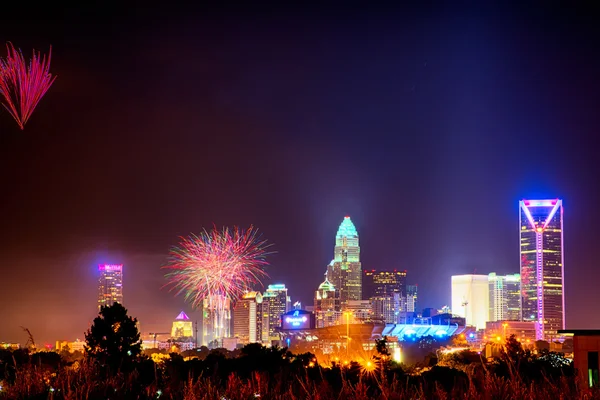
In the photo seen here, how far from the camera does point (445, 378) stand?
45312 millimetres

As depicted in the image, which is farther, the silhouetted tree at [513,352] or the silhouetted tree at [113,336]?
the silhouetted tree at [113,336]

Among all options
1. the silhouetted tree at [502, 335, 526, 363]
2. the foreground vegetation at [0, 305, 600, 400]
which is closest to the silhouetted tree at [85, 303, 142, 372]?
the foreground vegetation at [0, 305, 600, 400]

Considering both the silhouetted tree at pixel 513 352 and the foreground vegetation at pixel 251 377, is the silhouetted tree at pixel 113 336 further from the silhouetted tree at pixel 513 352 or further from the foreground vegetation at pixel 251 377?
the silhouetted tree at pixel 513 352

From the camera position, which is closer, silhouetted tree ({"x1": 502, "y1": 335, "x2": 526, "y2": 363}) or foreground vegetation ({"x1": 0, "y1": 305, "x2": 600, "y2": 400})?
foreground vegetation ({"x1": 0, "y1": 305, "x2": 600, "y2": 400})

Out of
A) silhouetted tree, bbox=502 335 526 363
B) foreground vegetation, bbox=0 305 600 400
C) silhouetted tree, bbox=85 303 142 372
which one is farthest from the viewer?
silhouetted tree, bbox=85 303 142 372

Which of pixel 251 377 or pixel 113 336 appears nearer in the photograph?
pixel 251 377

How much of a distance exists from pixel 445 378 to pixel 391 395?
96.8 feet

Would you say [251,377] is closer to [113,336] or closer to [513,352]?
[113,336]

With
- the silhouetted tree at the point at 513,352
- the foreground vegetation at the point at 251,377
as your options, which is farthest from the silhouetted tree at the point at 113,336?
the silhouetted tree at the point at 513,352

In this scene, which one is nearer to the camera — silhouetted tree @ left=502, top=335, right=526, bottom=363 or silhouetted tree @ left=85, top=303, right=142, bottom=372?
silhouetted tree @ left=502, top=335, right=526, bottom=363

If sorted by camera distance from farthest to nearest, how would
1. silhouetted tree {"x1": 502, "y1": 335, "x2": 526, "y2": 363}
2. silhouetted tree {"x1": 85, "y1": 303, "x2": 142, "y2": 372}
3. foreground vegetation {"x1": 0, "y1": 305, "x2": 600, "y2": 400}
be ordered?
silhouetted tree {"x1": 85, "y1": 303, "x2": 142, "y2": 372} → silhouetted tree {"x1": 502, "y1": 335, "x2": 526, "y2": 363} → foreground vegetation {"x1": 0, "y1": 305, "x2": 600, "y2": 400}

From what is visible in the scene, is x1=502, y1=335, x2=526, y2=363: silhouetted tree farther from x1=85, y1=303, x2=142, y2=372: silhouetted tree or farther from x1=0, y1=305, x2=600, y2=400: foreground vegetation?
x1=85, y1=303, x2=142, y2=372: silhouetted tree

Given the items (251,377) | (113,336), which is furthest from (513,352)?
(251,377)

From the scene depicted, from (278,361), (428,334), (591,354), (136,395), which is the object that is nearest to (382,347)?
(278,361)
